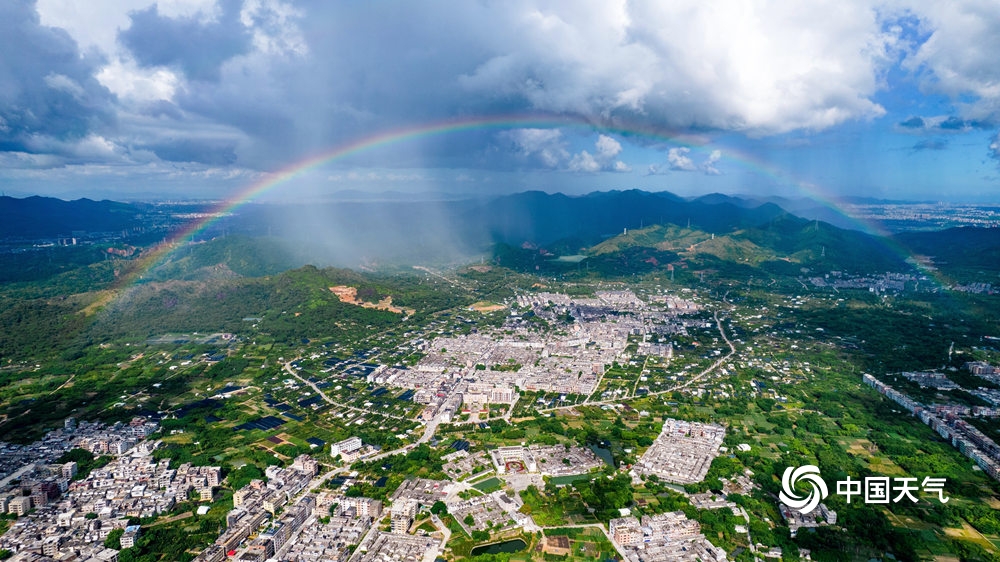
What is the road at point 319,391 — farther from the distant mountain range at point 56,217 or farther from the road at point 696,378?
the distant mountain range at point 56,217

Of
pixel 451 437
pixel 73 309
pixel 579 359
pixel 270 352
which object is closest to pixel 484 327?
pixel 579 359

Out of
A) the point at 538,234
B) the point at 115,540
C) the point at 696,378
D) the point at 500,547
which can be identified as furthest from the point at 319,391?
the point at 538,234

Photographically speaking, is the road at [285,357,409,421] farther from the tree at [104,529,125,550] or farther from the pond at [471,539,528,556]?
the tree at [104,529,125,550]

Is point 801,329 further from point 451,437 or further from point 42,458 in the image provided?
point 42,458

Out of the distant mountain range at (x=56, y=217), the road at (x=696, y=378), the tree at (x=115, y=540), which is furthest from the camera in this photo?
the distant mountain range at (x=56, y=217)

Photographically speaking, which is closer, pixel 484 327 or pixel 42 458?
pixel 42 458

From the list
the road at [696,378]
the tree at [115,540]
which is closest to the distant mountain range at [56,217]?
the tree at [115,540]

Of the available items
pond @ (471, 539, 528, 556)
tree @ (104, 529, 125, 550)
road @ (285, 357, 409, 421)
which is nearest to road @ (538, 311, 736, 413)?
road @ (285, 357, 409, 421)

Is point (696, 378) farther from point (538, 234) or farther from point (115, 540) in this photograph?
point (538, 234)

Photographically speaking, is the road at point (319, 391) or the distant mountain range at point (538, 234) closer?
the road at point (319, 391)
